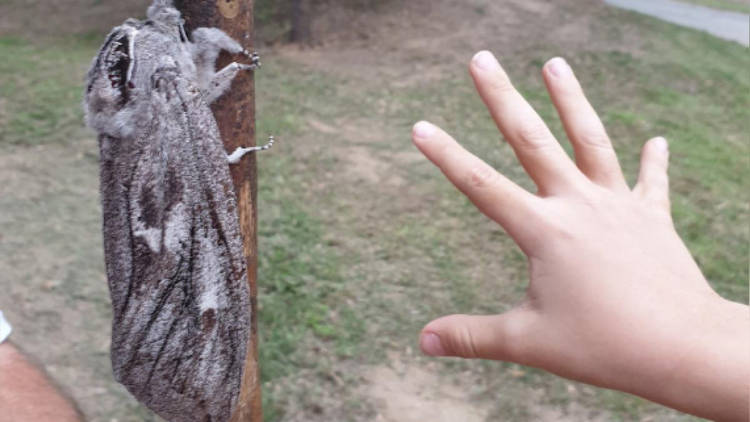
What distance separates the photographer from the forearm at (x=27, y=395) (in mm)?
1474

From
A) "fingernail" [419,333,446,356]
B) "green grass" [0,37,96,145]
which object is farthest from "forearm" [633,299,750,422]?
"green grass" [0,37,96,145]

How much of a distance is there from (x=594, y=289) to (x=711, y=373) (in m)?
0.19

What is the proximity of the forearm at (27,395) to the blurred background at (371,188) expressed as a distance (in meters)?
1.15

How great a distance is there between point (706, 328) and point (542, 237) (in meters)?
0.27

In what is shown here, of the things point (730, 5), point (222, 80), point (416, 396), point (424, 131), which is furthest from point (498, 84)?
point (730, 5)

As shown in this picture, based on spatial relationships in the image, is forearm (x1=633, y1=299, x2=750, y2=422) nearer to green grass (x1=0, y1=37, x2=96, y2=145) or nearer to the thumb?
the thumb

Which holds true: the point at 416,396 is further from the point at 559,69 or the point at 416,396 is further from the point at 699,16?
the point at 699,16

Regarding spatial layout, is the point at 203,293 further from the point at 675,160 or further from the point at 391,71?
the point at 391,71

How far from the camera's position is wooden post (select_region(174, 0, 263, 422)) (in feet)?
3.85

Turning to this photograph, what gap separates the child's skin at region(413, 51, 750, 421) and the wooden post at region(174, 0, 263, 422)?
375 mm

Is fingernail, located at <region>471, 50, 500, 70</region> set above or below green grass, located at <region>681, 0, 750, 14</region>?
below

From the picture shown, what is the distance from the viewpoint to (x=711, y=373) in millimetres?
885

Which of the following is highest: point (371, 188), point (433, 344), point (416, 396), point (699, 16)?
point (699, 16)

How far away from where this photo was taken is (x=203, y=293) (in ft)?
3.64
